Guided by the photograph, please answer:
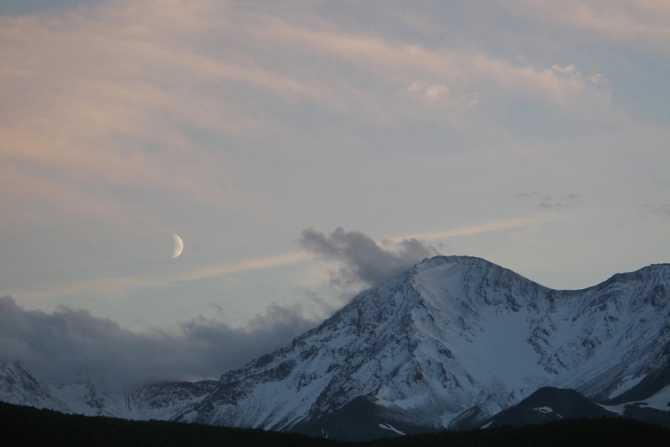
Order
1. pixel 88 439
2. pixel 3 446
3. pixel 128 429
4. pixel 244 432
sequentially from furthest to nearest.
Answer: pixel 244 432, pixel 128 429, pixel 88 439, pixel 3 446

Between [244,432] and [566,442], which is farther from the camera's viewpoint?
[244,432]

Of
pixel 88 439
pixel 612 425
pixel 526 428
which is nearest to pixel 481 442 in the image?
pixel 526 428

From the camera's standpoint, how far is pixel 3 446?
359 feet

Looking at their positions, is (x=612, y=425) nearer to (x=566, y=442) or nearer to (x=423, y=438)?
(x=566, y=442)

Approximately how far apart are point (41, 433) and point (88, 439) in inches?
222

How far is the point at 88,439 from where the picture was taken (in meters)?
117

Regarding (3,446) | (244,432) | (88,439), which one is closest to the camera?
(3,446)

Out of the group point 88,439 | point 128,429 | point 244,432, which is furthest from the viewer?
point 244,432

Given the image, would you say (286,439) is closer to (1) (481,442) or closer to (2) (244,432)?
(2) (244,432)

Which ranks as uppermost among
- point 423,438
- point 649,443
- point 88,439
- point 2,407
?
point 2,407

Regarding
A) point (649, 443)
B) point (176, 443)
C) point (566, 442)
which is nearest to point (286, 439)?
point (176, 443)

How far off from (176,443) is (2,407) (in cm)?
2320

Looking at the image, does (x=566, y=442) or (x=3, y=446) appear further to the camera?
(x=566, y=442)

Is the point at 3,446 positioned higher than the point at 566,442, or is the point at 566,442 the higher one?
the point at 3,446
